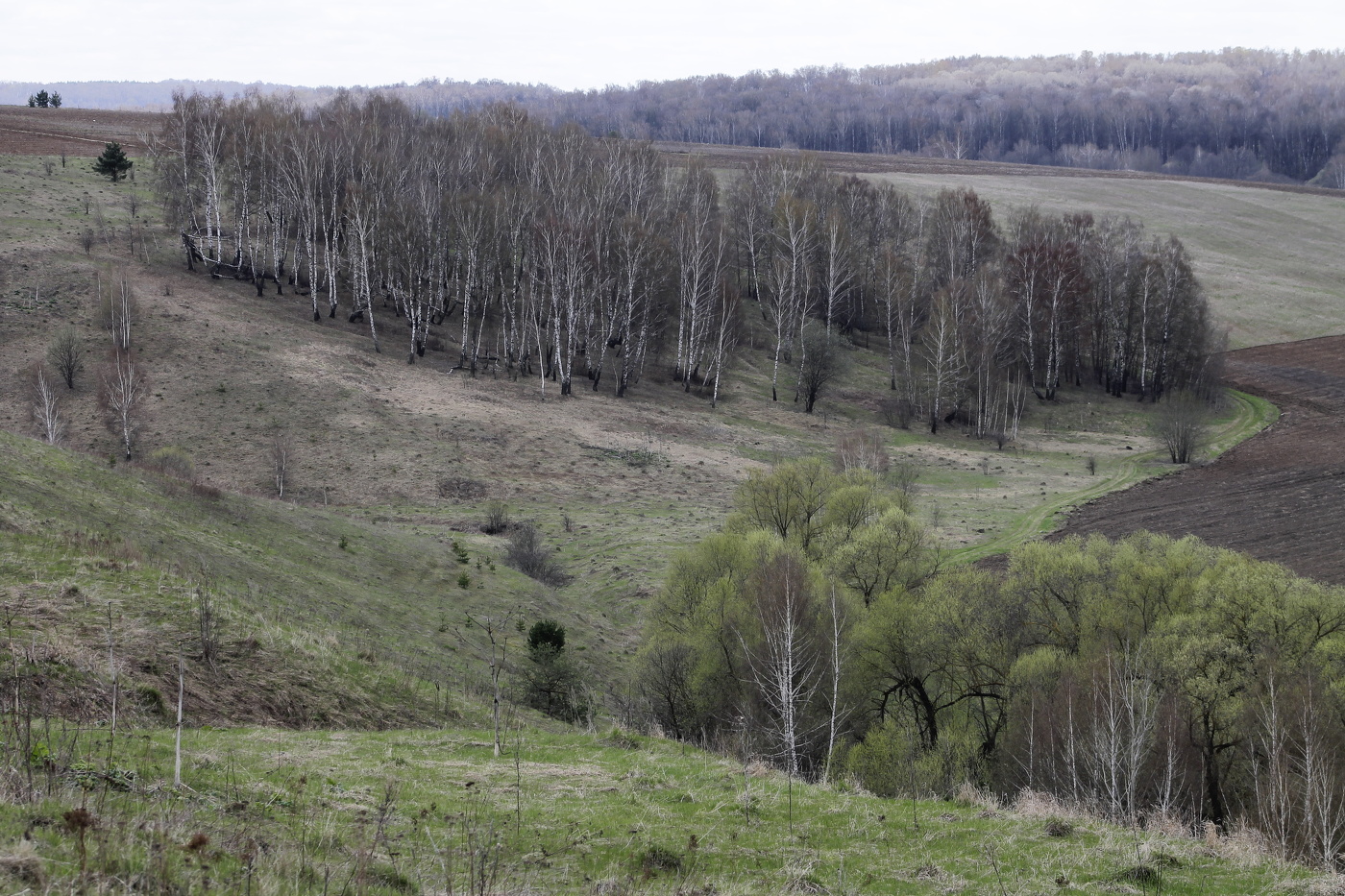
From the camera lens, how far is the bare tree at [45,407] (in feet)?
148

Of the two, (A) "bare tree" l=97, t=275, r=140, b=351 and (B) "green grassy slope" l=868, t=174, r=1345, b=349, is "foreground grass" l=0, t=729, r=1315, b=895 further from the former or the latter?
(B) "green grassy slope" l=868, t=174, r=1345, b=349

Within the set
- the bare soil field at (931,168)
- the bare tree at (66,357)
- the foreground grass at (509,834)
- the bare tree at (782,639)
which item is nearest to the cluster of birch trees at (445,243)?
the bare tree at (66,357)

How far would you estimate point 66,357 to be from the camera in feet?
173

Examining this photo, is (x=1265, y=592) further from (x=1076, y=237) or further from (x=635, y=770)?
(x=1076, y=237)

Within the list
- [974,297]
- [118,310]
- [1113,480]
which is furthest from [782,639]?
[974,297]

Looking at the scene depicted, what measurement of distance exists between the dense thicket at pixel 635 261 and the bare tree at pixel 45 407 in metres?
21.2

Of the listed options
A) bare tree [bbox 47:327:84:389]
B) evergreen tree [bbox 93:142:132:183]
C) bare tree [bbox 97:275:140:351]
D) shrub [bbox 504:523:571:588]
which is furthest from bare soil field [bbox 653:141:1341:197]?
shrub [bbox 504:523:571:588]

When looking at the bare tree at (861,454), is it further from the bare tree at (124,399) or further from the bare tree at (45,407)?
the bare tree at (45,407)

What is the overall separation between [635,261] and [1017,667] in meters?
50.9

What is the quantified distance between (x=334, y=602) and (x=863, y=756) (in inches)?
617

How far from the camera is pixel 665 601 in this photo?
33719 mm

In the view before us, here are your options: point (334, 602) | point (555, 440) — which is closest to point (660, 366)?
point (555, 440)

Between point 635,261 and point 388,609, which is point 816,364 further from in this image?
point 388,609

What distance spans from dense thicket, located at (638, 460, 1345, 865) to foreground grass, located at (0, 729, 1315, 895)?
7.77 meters
